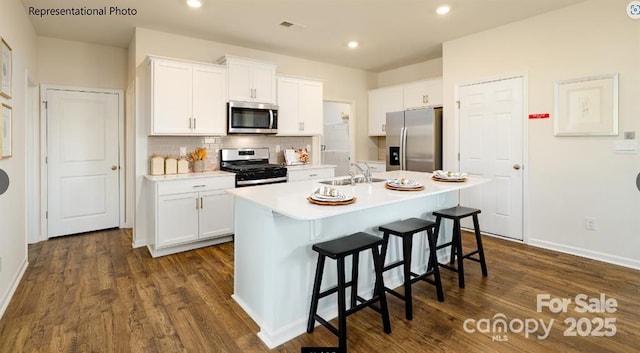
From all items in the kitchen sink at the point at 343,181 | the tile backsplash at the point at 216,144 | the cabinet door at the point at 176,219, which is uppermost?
the tile backsplash at the point at 216,144

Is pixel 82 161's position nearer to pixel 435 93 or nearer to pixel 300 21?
pixel 300 21

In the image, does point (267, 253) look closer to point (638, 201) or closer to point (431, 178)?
point (431, 178)

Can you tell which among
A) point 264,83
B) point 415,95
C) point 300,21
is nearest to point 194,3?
point 300,21

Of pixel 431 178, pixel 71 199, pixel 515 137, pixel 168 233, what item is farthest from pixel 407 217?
pixel 71 199

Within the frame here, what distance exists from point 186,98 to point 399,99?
3399mm

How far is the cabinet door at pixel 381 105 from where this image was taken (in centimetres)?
566

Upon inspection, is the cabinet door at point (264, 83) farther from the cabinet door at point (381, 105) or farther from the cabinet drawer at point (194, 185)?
the cabinet door at point (381, 105)

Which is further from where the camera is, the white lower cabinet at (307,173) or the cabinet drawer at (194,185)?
the white lower cabinet at (307,173)

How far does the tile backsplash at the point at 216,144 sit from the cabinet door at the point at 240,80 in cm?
61

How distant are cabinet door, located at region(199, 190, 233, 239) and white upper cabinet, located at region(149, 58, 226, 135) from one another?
815 millimetres

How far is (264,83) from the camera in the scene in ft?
14.7

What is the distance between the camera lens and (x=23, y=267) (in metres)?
3.16

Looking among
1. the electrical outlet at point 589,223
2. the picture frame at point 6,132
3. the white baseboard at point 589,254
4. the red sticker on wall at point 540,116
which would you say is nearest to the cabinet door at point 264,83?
the picture frame at point 6,132

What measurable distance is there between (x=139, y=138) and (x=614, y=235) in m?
5.21
